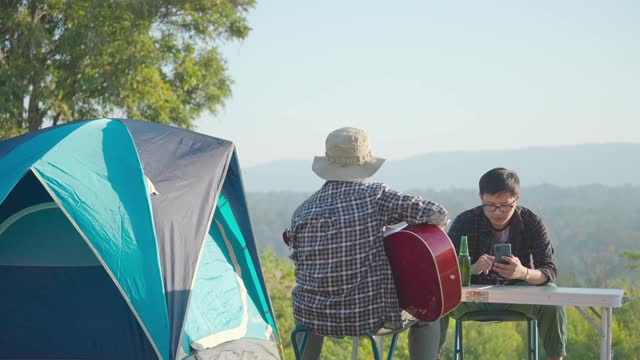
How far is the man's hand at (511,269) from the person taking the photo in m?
4.05

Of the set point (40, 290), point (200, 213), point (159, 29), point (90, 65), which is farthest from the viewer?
point (159, 29)

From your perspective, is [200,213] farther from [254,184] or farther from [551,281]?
[254,184]

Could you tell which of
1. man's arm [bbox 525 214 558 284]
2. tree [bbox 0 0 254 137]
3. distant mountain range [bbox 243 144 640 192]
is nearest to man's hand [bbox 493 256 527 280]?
man's arm [bbox 525 214 558 284]

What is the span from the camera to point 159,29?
32.7 ft

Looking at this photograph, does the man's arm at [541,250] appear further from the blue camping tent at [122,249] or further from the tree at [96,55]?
the tree at [96,55]

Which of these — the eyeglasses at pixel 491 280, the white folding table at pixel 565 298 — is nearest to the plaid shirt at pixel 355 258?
the white folding table at pixel 565 298

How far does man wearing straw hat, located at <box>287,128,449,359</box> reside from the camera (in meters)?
3.71

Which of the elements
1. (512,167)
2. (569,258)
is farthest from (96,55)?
(512,167)

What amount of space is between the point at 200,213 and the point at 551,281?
1768mm

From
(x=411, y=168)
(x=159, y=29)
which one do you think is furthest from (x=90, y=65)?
(x=411, y=168)

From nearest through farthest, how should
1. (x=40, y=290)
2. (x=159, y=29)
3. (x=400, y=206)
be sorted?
(x=400, y=206), (x=40, y=290), (x=159, y=29)

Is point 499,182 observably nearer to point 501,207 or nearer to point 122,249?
point 501,207

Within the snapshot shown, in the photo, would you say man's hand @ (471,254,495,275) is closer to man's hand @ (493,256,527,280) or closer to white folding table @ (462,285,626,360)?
man's hand @ (493,256,527,280)

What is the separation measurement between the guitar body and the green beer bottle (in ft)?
1.09
